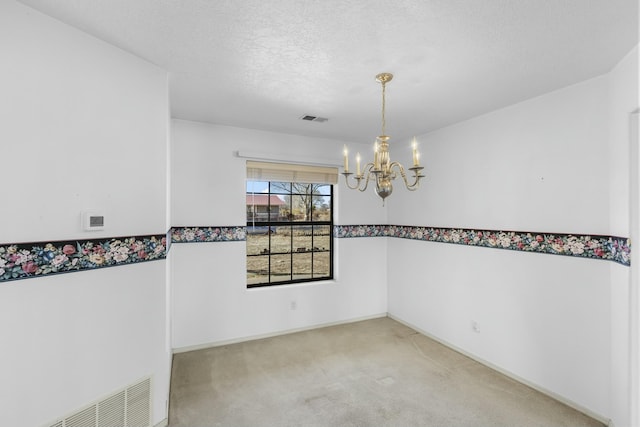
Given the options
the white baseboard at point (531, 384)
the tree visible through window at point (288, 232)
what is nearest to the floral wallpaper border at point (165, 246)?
the tree visible through window at point (288, 232)

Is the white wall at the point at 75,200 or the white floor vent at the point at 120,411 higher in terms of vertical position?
the white wall at the point at 75,200

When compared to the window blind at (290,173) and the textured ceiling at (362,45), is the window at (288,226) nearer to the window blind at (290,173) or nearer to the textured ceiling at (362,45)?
the window blind at (290,173)

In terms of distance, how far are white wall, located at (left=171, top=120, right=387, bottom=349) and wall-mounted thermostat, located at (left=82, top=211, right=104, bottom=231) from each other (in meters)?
1.42

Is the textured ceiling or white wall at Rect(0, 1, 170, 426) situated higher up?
the textured ceiling

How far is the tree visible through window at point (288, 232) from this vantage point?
3684mm

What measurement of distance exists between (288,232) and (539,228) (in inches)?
103

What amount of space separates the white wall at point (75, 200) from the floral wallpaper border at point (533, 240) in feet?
8.45

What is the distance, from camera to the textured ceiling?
4.77 ft

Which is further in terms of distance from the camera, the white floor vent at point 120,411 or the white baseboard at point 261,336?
the white baseboard at point 261,336

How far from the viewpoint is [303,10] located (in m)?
1.46

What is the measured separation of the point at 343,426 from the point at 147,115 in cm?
245

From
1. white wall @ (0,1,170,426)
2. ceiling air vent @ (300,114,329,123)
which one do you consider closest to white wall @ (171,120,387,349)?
ceiling air vent @ (300,114,329,123)

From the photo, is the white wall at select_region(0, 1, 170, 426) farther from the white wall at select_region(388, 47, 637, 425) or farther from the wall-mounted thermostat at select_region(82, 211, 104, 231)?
the white wall at select_region(388, 47, 637, 425)

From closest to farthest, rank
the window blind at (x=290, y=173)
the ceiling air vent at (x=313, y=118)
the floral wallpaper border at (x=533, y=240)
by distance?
1. the floral wallpaper border at (x=533, y=240)
2. the ceiling air vent at (x=313, y=118)
3. the window blind at (x=290, y=173)
